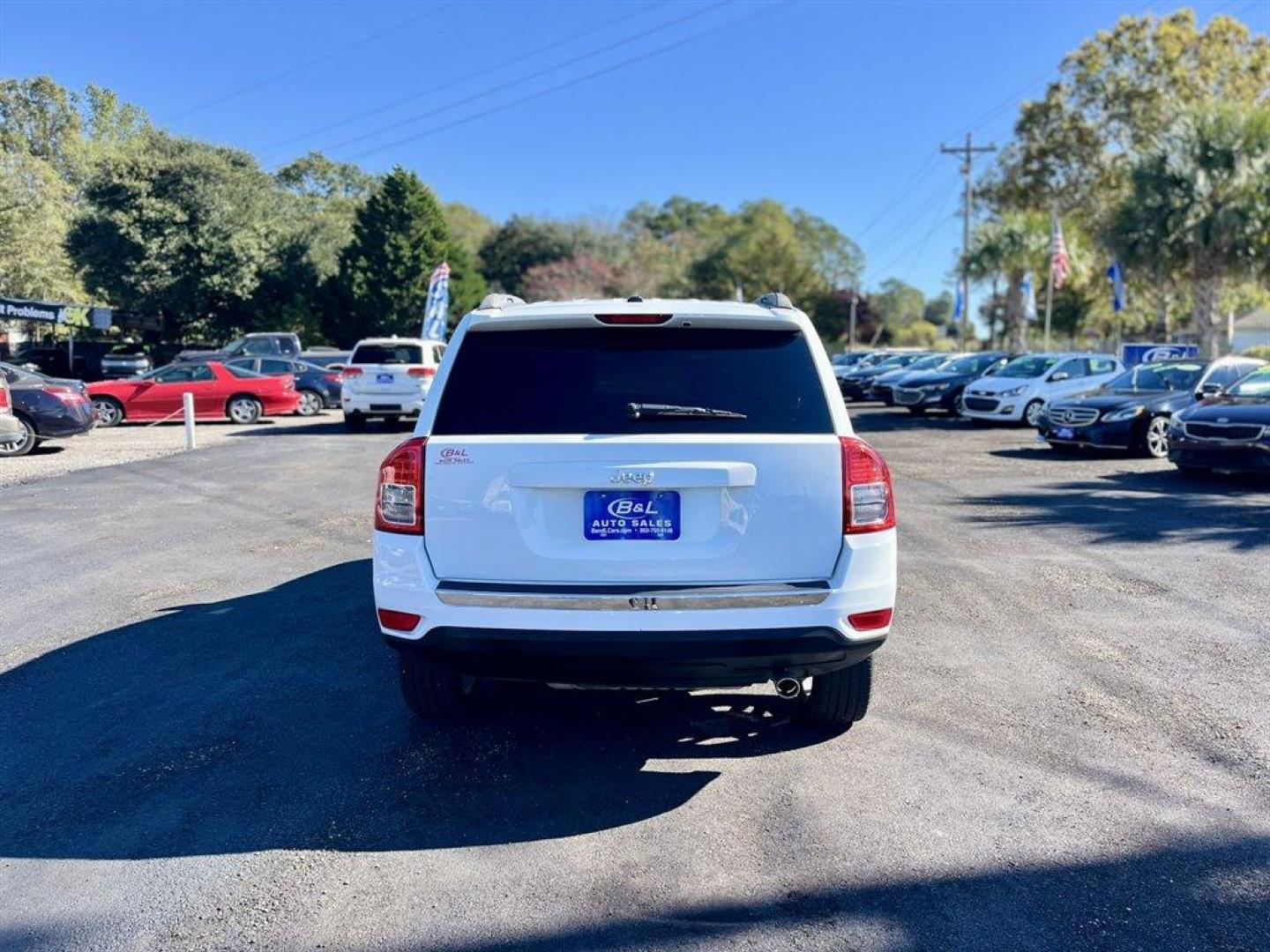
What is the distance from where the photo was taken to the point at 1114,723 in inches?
192

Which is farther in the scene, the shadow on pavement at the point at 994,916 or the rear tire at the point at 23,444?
the rear tire at the point at 23,444

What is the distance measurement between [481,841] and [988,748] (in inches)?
90.7

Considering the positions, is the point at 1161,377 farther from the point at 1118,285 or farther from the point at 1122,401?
the point at 1118,285

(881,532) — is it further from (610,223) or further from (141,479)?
(610,223)

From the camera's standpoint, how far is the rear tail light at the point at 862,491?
3941mm

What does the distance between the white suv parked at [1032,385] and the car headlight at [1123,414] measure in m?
5.46

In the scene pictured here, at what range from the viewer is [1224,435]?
12.5m

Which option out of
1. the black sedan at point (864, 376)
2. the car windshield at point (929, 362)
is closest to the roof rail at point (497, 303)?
the car windshield at point (929, 362)

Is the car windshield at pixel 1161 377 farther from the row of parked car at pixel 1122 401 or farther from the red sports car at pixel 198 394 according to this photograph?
the red sports car at pixel 198 394

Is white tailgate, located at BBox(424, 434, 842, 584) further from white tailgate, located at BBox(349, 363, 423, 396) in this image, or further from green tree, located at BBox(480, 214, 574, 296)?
green tree, located at BBox(480, 214, 574, 296)

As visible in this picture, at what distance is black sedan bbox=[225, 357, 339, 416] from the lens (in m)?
24.4

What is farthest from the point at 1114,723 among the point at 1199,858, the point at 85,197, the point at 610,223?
the point at 610,223

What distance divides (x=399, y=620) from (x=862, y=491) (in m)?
1.88

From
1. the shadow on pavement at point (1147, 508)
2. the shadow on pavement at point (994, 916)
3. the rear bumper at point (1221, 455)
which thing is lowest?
the shadow on pavement at point (994, 916)
